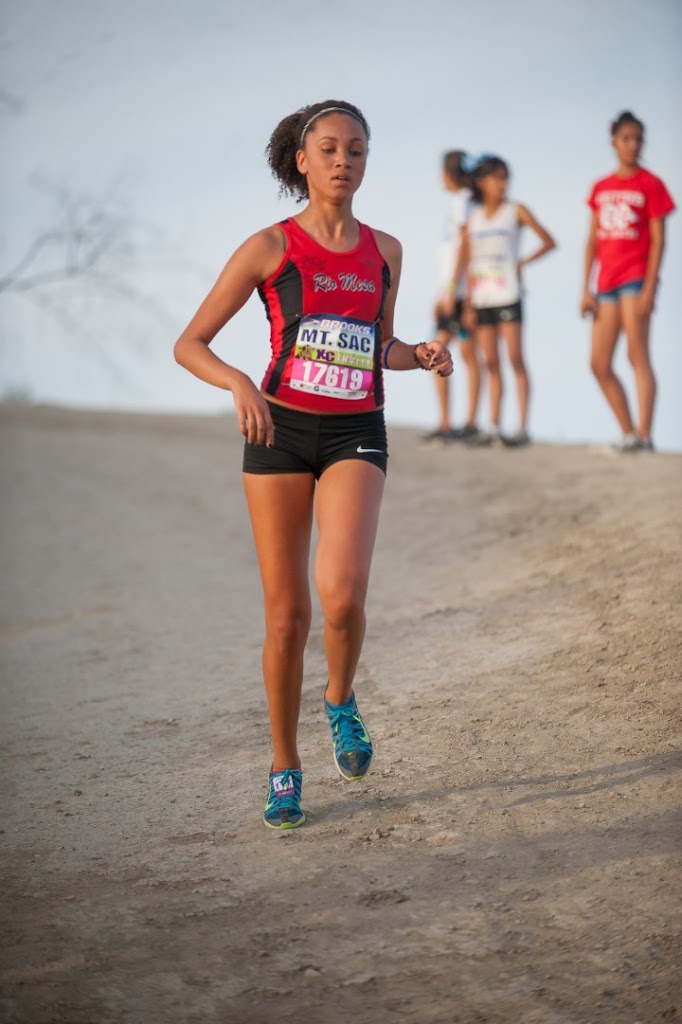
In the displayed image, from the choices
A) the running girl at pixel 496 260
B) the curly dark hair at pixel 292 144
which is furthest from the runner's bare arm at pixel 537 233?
the curly dark hair at pixel 292 144

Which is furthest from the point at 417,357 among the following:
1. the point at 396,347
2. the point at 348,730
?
the point at 348,730

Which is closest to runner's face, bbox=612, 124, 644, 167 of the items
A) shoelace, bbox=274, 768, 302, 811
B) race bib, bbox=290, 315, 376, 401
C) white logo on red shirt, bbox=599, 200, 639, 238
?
white logo on red shirt, bbox=599, 200, 639, 238

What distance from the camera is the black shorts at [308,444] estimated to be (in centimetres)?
408

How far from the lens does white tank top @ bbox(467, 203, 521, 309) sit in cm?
1050

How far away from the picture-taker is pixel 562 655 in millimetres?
5863

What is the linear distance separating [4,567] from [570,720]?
23.4 feet

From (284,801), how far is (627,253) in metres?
6.71

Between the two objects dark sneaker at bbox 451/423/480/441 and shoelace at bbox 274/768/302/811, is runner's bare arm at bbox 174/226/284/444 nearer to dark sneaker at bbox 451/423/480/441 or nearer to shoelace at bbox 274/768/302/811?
shoelace at bbox 274/768/302/811

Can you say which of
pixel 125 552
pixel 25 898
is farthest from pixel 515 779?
pixel 125 552

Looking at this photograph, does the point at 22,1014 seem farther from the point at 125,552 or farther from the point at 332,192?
the point at 125,552

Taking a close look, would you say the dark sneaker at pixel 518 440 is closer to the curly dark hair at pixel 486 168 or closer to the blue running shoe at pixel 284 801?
the curly dark hair at pixel 486 168

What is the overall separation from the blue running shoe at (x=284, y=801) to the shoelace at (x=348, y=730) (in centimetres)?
20

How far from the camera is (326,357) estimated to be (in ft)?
13.3

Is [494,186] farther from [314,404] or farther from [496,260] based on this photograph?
[314,404]
